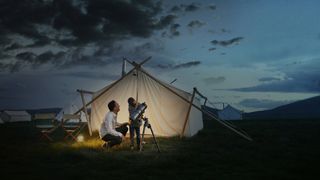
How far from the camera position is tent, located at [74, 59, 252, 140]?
1730cm

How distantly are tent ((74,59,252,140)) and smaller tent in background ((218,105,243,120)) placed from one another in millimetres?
48655

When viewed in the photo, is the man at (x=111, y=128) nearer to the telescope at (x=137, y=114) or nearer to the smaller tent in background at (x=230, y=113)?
the telescope at (x=137, y=114)

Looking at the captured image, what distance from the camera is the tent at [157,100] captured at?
17.3m

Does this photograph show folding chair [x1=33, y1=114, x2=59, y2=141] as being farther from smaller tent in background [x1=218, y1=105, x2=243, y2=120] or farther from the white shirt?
smaller tent in background [x1=218, y1=105, x2=243, y2=120]

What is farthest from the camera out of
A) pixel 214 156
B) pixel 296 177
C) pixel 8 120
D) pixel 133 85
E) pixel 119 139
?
pixel 8 120

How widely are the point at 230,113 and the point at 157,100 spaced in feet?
171

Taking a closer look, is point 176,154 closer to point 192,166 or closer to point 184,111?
point 192,166

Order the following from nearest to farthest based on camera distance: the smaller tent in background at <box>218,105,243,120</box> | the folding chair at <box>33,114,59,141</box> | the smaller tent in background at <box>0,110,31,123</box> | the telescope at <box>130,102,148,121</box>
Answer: the telescope at <box>130,102,148,121</box>
the folding chair at <box>33,114,59,141</box>
the smaller tent in background at <box>218,105,243,120</box>
the smaller tent in background at <box>0,110,31,123</box>

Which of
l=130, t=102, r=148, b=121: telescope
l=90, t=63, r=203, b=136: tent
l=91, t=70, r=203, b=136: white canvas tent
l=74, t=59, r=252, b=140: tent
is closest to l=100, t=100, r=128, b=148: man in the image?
l=130, t=102, r=148, b=121: telescope

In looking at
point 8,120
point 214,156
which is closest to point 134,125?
point 214,156

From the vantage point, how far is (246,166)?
28.8 ft

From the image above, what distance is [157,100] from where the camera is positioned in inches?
711

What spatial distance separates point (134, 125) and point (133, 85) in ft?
22.1

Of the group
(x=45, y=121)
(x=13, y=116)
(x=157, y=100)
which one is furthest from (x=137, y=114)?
(x=13, y=116)
